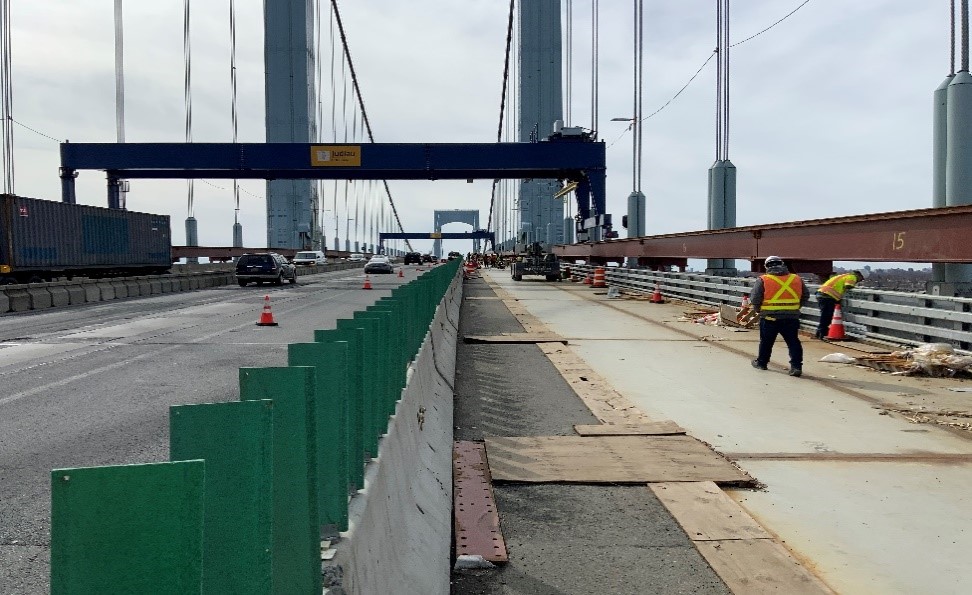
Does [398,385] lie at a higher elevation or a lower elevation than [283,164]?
lower

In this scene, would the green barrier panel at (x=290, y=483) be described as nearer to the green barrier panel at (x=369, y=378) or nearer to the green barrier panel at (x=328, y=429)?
the green barrier panel at (x=328, y=429)

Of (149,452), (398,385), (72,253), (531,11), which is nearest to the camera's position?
(398,385)

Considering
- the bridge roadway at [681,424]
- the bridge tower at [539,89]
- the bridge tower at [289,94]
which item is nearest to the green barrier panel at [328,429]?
the bridge roadway at [681,424]

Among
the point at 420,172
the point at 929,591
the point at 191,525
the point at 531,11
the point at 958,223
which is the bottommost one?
the point at 929,591

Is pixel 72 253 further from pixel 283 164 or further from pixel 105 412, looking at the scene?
pixel 105 412

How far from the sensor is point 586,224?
45.0m

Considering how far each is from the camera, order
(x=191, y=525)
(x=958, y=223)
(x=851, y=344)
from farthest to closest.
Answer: (x=851, y=344), (x=958, y=223), (x=191, y=525)

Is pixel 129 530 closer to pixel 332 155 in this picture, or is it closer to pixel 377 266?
pixel 332 155

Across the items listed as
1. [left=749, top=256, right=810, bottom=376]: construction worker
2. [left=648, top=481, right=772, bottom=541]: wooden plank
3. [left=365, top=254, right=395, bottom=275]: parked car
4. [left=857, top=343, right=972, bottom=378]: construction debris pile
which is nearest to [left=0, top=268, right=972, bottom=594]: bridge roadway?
[left=648, top=481, right=772, bottom=541]: wooden plank

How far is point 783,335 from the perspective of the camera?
35.9ft

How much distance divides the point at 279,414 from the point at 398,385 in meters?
3.12

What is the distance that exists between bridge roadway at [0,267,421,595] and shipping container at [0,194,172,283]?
9168 millimetres

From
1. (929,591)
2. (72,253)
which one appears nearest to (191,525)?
(929,591)

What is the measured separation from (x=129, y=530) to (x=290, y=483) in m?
0.98
